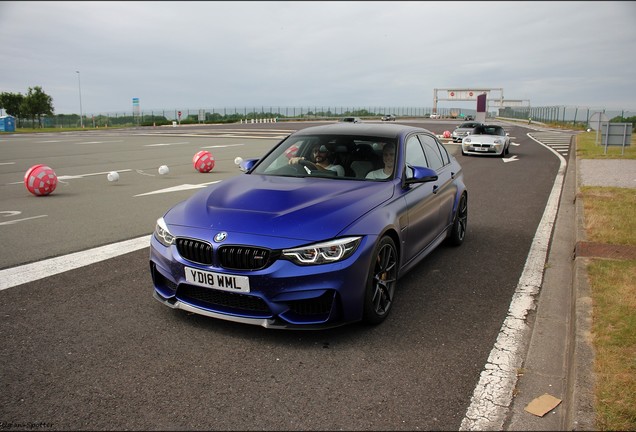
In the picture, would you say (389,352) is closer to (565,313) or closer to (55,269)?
(565,313)

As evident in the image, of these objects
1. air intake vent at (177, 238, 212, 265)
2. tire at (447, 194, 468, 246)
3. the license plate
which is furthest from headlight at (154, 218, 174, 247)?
tire at (447, 194, 468, 246)

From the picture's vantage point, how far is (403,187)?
488cm

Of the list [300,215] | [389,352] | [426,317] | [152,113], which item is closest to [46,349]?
[300,215]

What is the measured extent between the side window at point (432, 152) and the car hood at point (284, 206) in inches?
56.0

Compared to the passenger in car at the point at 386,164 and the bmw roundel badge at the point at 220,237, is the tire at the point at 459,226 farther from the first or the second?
the bmw roundel badge at the point at 220,237

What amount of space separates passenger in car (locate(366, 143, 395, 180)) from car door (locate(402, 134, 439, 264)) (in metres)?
0.14

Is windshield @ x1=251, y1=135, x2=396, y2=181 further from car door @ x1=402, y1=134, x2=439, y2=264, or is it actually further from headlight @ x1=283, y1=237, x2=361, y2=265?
headlight @ x1=283, y1=237, x2=361, y2=265

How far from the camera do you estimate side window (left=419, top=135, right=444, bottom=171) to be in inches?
237

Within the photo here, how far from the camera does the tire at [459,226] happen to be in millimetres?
6547

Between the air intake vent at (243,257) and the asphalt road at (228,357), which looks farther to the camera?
the air intake vent at (243,257)

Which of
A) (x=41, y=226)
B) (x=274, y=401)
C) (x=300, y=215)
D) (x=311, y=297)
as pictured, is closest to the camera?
(x=274, y=401)

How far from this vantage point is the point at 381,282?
13.8ft

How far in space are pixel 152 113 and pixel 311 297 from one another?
93676mm

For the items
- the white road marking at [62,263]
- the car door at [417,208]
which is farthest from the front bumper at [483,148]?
the white road marking at [62,263]
